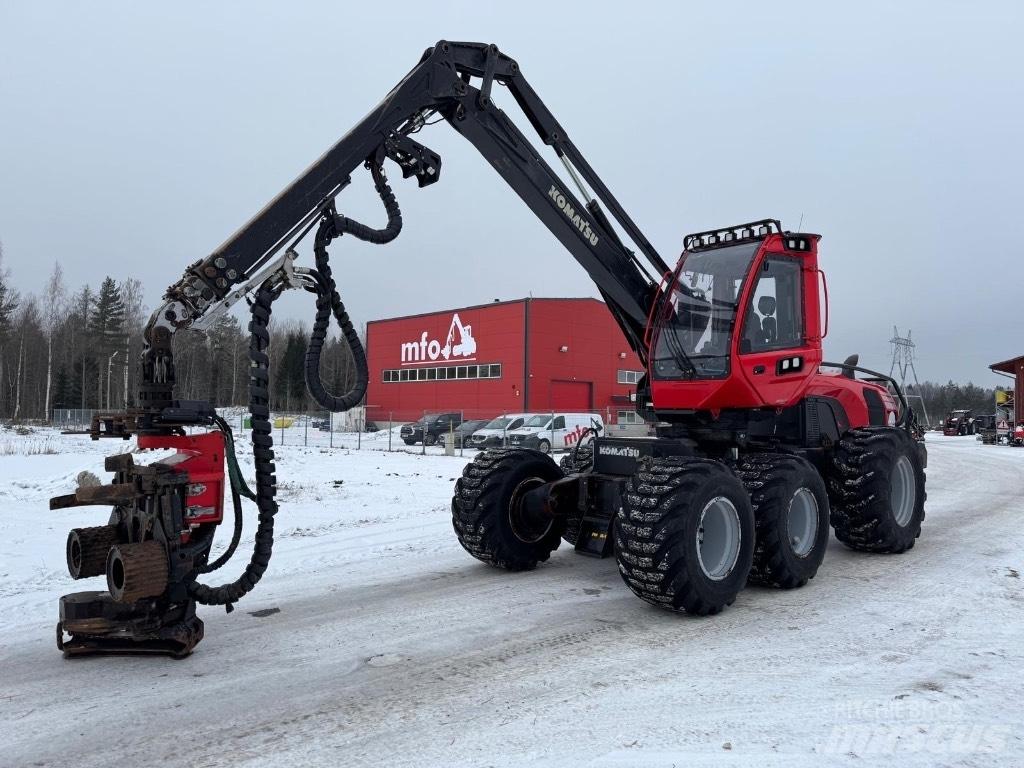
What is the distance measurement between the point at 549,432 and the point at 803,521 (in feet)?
63.0

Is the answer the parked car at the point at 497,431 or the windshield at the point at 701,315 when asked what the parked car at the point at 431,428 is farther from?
the windshield at the point at 701,315

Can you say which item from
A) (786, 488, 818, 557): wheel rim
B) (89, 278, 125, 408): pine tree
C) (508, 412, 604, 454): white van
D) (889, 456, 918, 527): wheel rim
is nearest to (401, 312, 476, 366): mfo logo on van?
(508, 412, 604, 454): white van

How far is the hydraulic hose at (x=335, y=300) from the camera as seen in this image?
5543 millimetres

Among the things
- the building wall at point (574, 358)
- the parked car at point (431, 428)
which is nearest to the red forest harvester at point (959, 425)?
the building wall at point (574, 358)

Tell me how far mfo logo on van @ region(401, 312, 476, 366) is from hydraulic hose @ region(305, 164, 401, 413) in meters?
35.8

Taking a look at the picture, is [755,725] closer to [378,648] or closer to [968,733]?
[968,733]

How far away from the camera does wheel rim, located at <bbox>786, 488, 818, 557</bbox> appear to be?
6855 millimetres

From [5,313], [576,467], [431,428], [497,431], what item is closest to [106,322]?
[5,313]

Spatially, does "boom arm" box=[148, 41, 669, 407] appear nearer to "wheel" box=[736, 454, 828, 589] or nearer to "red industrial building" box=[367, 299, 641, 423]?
"wheel" box=[736, 454, 828, 589]

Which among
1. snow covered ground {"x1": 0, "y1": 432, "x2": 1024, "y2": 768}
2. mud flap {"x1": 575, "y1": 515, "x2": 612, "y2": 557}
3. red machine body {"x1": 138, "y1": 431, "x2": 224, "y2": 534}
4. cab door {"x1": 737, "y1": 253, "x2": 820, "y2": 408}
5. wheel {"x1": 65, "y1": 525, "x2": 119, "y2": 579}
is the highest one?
cab door {"x1": 737, "y1": 253, "x2": 820, "y2": 408}

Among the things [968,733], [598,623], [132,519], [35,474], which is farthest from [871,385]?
[35,474]

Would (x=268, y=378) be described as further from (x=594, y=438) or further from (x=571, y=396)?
(x=571, y=396)

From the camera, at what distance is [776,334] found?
7.05m

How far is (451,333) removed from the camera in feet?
142
